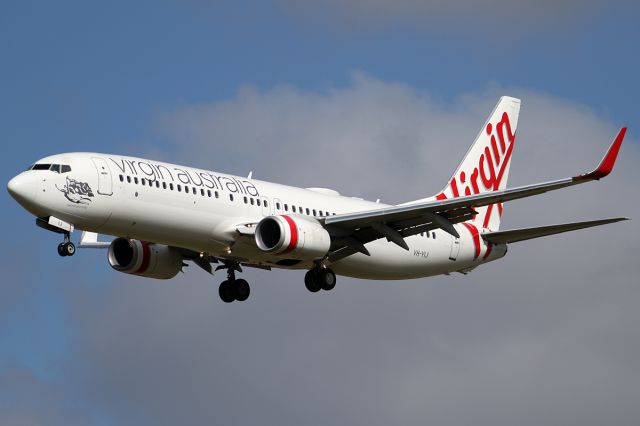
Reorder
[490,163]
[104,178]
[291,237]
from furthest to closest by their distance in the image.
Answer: [490,163] < [291,237] < [104,178]

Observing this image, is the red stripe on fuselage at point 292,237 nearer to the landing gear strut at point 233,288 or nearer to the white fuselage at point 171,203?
the white fuselage at point 171,203

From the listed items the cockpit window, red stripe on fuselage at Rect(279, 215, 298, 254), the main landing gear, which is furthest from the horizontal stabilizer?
the cockpit window

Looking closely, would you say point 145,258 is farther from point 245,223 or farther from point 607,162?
point 607,162

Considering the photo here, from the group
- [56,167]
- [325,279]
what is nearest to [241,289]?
[325,279]

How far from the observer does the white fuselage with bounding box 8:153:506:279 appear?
4831 centimetres

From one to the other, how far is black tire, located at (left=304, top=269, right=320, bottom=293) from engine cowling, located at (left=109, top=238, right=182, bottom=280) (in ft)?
17.8

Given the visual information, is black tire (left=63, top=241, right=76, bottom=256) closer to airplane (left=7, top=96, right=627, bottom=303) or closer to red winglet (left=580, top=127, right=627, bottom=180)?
airplane (left=7, top=96, right=627, bottom=303)

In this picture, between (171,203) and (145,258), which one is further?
(145,258)

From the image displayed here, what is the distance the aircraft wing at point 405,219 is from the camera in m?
49.6

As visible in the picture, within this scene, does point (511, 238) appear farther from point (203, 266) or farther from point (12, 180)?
point (12, 180)

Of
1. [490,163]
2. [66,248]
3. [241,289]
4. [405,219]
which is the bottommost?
[66,248]

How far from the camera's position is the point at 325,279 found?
176ft

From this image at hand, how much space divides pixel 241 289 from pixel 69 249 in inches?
396

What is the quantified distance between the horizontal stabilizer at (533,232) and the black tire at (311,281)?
28.4 ft
